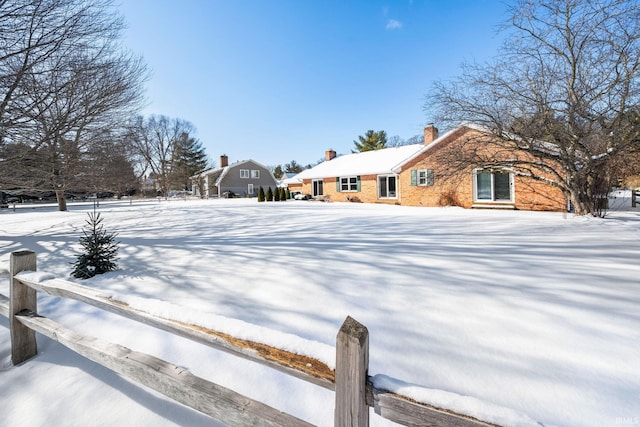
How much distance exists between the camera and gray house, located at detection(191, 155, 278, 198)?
119 feet

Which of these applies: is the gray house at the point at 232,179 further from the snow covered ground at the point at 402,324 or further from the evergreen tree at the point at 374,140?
the snow covered ground at the point at 402,324

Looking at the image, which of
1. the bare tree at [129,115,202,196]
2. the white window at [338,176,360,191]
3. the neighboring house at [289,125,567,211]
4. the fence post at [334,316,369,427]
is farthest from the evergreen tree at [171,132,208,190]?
the fence post at [334,316,369,427]

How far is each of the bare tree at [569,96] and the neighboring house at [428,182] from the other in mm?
1226

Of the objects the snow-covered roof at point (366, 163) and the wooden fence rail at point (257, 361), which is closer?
the wooden fence rail at point (257, 361)

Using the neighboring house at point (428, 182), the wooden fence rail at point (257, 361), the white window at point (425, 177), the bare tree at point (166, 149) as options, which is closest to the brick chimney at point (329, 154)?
the neighboring house at point (428, 182)

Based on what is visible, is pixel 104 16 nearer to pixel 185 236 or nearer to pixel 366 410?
pixel 185 236

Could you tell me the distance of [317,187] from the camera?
2348 centimetres

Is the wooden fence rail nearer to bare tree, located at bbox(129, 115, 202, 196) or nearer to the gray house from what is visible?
the gray house

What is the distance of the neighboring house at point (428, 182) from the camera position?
40.0 feet

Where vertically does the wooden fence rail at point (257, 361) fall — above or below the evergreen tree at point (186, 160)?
below

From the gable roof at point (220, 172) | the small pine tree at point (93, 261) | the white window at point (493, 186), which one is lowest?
the small pine tree at point (93, 261)

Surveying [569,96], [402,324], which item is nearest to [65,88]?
[402,324]

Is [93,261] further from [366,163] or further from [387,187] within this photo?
[366,163]

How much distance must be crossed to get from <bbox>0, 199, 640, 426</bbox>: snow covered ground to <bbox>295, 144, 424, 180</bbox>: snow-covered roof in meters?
13.5
